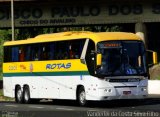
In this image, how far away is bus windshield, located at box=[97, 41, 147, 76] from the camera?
24953mm

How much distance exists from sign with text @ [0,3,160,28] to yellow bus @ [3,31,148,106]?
88.4 feet

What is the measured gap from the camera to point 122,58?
25.2 metres

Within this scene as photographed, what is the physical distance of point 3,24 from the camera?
190 ft

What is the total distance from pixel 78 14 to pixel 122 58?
32.3 metres

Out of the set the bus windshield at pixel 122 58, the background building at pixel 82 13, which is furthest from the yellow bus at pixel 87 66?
the background building at pixel 82 13

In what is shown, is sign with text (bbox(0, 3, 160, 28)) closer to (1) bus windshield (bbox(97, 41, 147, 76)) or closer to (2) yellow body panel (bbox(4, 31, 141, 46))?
(2) yellow body panel (bbox(4, 31, 141, 46))

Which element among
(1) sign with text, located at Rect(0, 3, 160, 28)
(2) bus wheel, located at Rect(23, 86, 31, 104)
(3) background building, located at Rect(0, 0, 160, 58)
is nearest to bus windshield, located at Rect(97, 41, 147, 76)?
(2) bus wheel, located at Rect(23, 86, 31, 104)

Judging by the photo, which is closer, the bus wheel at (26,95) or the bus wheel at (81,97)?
the bus wheel at (81,97)

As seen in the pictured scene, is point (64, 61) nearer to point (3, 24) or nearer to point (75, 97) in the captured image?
point (75, 97)

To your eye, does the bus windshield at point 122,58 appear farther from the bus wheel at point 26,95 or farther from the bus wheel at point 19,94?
the bus wheel at point 19,94

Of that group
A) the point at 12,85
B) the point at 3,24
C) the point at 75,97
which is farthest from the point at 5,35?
the point at 75,97

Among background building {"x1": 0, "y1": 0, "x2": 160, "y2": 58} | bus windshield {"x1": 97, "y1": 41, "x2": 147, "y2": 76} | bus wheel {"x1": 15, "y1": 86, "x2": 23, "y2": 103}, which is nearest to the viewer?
bus windshield {"x1": 97, "y1": 41, "x2": 147, "y2": 76}

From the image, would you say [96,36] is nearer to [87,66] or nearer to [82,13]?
[87,66]

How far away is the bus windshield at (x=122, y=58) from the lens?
2495cm
